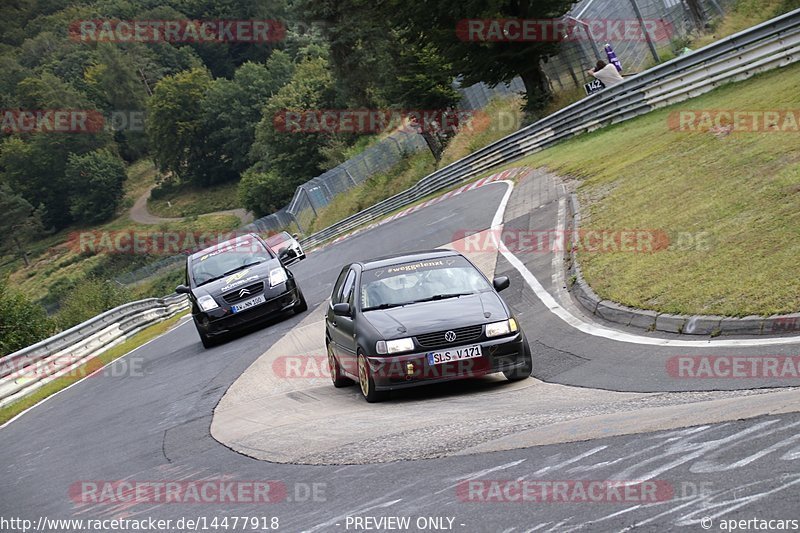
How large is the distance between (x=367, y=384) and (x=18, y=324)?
2339 cm

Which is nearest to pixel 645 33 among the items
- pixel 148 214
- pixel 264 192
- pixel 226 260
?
pixel 226 260

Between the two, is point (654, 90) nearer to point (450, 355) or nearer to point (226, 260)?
point (226, 260)

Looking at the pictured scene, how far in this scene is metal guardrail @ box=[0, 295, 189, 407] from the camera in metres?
20.5

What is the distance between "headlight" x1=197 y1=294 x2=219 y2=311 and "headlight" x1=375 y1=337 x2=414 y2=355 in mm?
8964

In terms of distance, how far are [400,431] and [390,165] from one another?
47854 mm

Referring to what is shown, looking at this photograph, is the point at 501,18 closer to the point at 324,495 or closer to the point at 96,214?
the point at 324,495

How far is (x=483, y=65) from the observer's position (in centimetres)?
3512

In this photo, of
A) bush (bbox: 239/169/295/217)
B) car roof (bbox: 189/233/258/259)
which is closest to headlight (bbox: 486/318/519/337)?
car roof (bbox: 189/233/258/259)

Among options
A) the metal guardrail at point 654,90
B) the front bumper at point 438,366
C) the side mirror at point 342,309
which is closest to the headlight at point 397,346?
the front bumper at point 438,366

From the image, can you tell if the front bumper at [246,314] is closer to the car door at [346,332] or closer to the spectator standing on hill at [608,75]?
the car door at [346,332]

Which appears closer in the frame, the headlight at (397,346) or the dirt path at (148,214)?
the headlight at (397,346)

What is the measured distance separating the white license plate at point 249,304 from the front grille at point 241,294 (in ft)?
0.26

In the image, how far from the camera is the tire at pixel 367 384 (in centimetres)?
991

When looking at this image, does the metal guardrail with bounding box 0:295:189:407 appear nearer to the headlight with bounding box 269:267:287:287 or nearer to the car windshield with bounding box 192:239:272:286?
the car windshield with bounding box 192:239:272:286
